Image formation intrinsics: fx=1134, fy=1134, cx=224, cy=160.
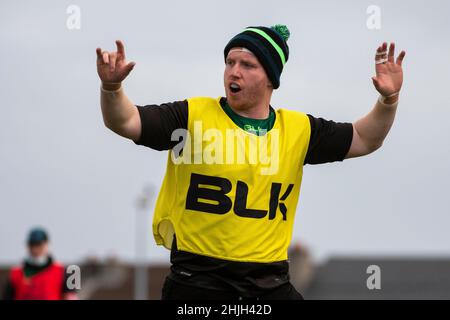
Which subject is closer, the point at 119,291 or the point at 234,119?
the point at 234,119

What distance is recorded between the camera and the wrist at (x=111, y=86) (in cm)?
707

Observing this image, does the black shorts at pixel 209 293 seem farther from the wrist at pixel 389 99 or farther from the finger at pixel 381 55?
the finger at pixel 381 55

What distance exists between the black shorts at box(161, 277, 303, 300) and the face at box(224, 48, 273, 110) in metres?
1.21

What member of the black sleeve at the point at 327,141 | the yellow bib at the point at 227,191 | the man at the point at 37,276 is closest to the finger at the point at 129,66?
the yellow bib at the point at 227,191

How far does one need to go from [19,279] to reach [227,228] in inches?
244

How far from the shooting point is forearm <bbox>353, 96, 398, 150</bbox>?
25.6ft

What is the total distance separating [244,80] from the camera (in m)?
7.41

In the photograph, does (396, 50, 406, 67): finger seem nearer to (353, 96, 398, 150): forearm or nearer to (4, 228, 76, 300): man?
(353, 96, 398, 150): forearm

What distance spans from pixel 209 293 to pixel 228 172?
78cm

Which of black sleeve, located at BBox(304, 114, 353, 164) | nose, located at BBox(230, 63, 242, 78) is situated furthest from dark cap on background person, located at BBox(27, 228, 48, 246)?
nose, located at BBox(230, 63, 242, 78)

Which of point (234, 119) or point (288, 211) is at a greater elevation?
point (234, 119)

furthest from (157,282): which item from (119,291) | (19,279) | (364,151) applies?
(364,151)

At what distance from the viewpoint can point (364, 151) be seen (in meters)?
7.92

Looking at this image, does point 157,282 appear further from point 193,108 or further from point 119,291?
point 193,108
